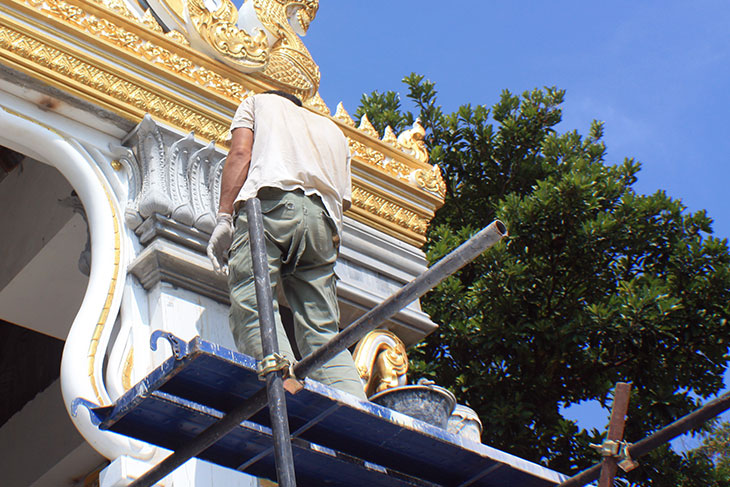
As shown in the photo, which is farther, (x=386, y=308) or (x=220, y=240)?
(x=220, y=240)

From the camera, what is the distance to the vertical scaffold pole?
3.99m

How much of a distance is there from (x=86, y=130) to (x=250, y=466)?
2.97 meters

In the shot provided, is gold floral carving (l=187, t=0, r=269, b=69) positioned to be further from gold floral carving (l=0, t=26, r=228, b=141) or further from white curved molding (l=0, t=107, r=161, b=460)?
white curved molding (l=0, t=107, r=161, b=460)

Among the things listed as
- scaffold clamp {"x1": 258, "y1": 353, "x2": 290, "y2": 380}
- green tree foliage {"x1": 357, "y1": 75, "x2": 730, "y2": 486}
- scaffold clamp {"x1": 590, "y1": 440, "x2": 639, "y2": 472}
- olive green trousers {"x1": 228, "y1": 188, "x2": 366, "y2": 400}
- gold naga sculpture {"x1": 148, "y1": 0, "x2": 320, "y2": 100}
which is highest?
green tree foliage {"x1": 357, "y1": 75, "x2": 730, "y2": 486}

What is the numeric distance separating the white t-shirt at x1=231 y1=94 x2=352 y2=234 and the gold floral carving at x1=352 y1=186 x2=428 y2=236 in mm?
1875

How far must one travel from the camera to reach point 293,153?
5.76 metres

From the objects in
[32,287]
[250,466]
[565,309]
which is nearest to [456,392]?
[565,309]

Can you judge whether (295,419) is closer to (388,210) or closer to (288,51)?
(388,210)

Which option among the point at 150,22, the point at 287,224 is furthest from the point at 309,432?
the point at 150,22

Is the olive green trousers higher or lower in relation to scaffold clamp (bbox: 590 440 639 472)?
higher

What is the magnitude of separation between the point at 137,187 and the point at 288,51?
203 cm

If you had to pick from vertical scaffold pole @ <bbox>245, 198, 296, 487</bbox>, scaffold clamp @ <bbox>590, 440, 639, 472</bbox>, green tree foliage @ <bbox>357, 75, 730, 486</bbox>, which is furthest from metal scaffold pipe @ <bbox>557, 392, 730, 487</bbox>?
green tree foliage @ <bbox>357, 75, 730, 486</bbox>

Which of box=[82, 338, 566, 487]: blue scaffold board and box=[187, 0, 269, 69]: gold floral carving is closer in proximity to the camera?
box=[82, 338, 566, 487]: blue scaffold board

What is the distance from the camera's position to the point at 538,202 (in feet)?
43.3
